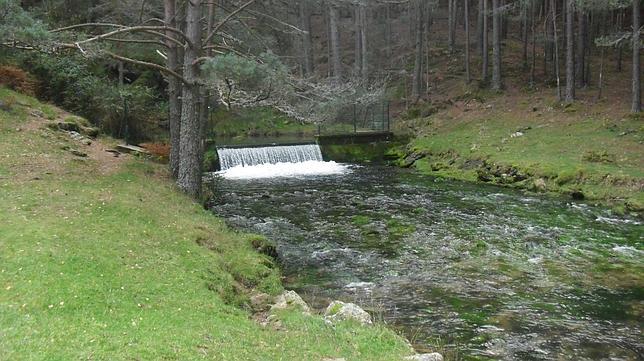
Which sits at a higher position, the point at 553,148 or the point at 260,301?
the point at 553,148

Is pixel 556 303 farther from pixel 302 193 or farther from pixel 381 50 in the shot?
pixel 381 50

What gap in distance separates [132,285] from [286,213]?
361 inches

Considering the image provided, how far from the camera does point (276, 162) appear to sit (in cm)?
2700

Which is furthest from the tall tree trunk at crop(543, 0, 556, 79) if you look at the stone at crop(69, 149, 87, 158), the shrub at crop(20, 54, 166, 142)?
the stone at crop(69, 149, 87, 158)

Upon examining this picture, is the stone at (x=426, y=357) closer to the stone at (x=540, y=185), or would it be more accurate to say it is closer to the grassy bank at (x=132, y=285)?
the grassy bank at (x=132, y=285)

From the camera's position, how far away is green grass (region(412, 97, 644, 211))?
687 inches

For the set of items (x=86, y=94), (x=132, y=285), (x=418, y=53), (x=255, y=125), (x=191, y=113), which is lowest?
(x=132, y=285)

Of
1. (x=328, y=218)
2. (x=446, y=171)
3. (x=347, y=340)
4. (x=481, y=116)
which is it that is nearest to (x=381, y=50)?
(x=481, y=116)

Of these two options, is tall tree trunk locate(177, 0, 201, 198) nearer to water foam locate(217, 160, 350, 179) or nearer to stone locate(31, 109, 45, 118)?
stone locate(31, 109, 45, 118)

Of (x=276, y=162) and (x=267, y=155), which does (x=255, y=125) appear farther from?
(x=276, y=162)

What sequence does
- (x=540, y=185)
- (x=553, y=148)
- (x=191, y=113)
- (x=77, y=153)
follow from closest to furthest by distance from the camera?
(x=191, y=113), (x=77, y=153), (x=540, y=185), (x=553, y=148)

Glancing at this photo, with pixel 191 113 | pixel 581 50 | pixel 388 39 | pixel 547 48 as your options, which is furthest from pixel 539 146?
pixel 388 39

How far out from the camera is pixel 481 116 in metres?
29.2

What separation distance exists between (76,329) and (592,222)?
13170 mm
